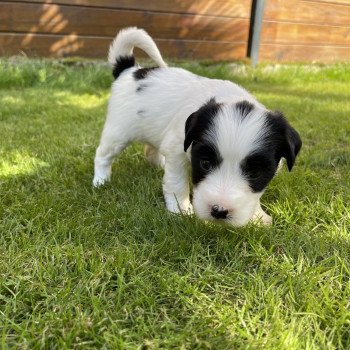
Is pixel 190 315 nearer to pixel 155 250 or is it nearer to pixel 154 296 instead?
pixel 154 296

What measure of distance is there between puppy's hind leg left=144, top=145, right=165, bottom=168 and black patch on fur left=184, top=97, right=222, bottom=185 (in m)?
1.17

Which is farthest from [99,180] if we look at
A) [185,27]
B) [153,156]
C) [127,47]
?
[185,27]

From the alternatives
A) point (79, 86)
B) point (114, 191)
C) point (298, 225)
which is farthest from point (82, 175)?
point (79, 86)

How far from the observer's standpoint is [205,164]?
83.7 inches

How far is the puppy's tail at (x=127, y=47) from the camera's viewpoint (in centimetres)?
317

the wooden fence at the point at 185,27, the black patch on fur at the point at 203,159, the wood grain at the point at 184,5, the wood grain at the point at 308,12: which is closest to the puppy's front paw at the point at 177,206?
the black patch on fur at the point at 203,159

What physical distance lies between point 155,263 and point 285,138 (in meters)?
0.86

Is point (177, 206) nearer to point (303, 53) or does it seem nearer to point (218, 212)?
point (218, 212)

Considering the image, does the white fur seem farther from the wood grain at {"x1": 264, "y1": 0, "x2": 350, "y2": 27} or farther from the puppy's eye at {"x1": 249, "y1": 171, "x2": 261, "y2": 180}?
the wood grain at {"x1": 264, "y1": 0, "x2": 350, "y2": 27}

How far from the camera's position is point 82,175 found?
3158 millimetres

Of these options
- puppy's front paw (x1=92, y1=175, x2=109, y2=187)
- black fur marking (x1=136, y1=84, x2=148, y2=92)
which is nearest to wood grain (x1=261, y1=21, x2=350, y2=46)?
black fur marking (x1=136, y1=84, x2=148, y2=92)

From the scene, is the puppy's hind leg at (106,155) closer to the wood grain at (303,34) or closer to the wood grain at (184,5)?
the wood grain at (184,5)

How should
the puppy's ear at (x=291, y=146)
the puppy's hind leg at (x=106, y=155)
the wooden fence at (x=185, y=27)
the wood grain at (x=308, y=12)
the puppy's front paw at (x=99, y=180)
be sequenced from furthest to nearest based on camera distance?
the wood grain at (x=308, y=12)
the wooden fence at (x=185, y=27)
the puppy's hind leg at (x=106, y=155)
the puppy's front paw at (x=99, y=180)
the puppy's ear at (x=291, y=146)

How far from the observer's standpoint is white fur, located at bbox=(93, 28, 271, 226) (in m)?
2.01
